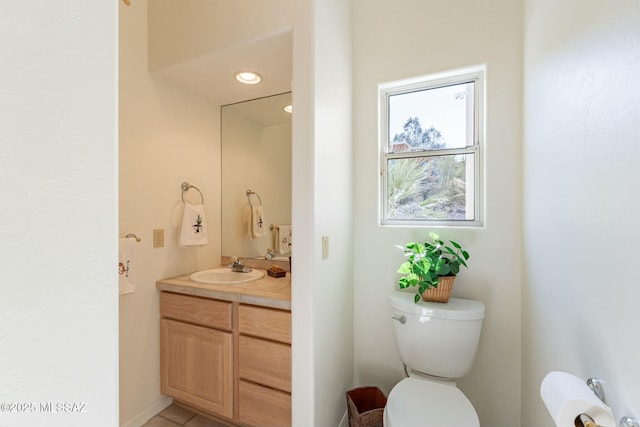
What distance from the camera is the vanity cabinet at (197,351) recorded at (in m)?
1.51

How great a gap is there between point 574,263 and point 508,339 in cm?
91

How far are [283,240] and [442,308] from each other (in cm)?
120

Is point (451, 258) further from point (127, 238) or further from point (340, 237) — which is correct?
point (127, 238)

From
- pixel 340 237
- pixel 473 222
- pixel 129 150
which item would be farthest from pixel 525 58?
pixel 129 150

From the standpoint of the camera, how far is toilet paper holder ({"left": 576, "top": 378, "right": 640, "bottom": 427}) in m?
0.53

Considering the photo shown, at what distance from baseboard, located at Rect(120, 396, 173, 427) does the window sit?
185cm

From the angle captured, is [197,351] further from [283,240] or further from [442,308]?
[442,308]

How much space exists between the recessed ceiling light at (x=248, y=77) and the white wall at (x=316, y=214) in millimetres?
547

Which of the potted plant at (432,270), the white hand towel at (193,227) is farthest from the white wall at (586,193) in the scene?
the white hand towel at (193,227)

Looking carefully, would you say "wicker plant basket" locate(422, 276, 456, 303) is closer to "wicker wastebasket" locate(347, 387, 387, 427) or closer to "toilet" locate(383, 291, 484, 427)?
"toilet" locate(383, 291, 484, 427)

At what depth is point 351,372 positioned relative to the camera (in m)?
1.79

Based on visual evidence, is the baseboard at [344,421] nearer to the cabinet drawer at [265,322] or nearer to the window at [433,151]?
the cabinet drawer at [265,322]
